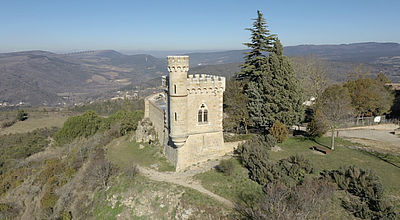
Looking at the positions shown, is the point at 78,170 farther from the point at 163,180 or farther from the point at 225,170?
the point at 225,170

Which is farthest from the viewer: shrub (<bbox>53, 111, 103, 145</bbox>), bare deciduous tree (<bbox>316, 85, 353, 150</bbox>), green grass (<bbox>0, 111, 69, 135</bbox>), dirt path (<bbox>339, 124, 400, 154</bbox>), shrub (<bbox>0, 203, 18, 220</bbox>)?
green grass (<bbox>0, 111, 69, 135</bbox>)

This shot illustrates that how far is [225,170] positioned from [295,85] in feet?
42.0

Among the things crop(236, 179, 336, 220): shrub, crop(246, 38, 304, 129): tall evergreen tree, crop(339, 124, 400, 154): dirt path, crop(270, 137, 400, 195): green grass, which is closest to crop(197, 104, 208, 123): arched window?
crop(246, 38, 304, 129): tall evergreen tree

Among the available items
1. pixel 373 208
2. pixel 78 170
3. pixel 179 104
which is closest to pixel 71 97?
pixel 78 170

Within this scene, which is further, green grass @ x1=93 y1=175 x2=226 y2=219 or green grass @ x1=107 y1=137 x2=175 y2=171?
green grass @ x1=107 y1=137 x2=175 y2=171

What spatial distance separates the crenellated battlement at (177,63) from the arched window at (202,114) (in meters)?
3.88

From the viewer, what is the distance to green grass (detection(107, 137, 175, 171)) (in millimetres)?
23836

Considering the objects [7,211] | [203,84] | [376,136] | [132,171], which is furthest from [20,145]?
[376,136]

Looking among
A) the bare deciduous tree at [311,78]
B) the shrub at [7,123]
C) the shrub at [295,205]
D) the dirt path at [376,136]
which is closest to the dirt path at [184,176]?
the shrub at [295,205]

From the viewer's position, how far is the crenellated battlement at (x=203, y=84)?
21219 millimetres

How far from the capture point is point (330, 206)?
50.4 feet

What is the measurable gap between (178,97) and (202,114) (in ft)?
9.32

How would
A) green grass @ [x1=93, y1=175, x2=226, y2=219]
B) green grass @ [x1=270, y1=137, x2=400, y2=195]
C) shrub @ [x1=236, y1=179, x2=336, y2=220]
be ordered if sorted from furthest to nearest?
green grass @ [x1=270, y1=137, x2=400, y2=195] < green grass @ [x1=93, y1=175, x2=226, y2=219] < shrub @ [x1=236, y1=179, x2=336, y2=220]

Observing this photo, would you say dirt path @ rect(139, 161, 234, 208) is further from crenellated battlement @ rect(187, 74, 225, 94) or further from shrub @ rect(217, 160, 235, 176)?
crenellated battlement @ rect(187, 74, 225, 94)
